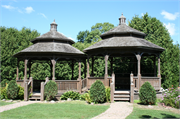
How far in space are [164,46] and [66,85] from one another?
42.1ft

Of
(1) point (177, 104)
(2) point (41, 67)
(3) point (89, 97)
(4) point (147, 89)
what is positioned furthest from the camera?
(2) point (41, 67)

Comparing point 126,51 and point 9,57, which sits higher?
point 9,57

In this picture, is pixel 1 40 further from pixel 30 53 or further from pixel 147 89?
pixel 147 89

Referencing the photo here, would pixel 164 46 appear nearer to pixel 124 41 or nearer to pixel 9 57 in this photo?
pixel 124 41

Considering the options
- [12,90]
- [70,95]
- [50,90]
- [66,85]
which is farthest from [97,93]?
[12,90]

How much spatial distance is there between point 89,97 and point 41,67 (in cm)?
1553

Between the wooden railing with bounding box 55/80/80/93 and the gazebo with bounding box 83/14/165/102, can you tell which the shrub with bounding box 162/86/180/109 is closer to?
the gazebo with bounding box 83/14/165/102

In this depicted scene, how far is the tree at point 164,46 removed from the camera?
68.2 feet

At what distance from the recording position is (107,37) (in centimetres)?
1939

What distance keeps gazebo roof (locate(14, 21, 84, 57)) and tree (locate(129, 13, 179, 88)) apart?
390 inches

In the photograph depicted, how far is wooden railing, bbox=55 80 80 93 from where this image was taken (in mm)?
17016

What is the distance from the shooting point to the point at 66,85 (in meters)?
17.2

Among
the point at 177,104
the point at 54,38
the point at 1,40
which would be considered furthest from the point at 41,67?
the point at 177,104

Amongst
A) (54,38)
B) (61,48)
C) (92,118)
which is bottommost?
(92,118)
